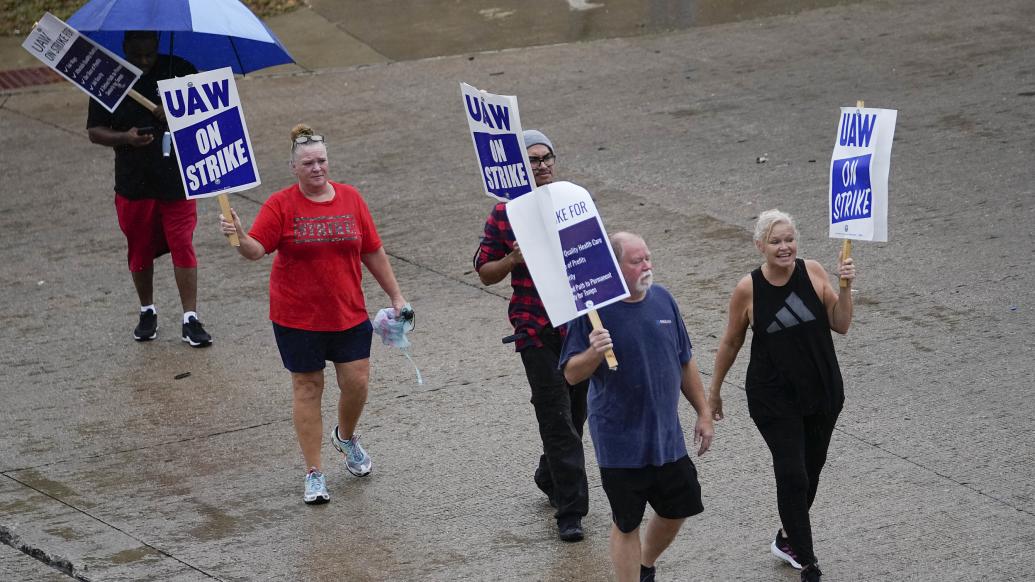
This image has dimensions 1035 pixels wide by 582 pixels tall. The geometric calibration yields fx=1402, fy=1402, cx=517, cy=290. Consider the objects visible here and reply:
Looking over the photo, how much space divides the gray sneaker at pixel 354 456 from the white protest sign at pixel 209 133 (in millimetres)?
1325

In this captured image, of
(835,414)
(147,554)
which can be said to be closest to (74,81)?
(147,554)

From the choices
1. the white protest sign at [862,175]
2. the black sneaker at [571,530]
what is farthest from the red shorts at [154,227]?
the white protest sign at [862,175]

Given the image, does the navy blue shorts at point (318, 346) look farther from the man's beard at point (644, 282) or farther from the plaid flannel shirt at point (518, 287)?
the man's beard at point (644, 282)

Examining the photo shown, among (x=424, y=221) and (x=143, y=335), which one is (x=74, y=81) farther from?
(x=424, y=221)

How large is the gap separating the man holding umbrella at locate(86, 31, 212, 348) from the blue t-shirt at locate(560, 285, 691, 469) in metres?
4.05

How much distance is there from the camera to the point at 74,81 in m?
7.94

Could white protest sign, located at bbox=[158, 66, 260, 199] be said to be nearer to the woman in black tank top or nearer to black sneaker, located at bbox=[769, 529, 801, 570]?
the woman in black tank top

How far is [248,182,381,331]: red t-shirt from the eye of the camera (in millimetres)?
6410

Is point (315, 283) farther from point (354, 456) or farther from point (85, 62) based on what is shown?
Result: point (85, 62)

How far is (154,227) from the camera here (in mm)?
8797

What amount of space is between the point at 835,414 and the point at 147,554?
294 cm

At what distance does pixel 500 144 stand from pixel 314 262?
114 cm

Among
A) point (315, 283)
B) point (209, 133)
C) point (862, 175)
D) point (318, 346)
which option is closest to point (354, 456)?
point (318, 346)

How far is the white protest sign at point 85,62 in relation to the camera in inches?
309
